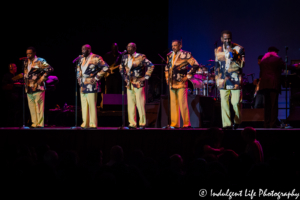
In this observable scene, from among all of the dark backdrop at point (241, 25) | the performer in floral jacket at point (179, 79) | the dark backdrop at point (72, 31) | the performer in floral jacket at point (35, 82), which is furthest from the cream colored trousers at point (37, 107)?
the dark backdrop at point (241, 25)

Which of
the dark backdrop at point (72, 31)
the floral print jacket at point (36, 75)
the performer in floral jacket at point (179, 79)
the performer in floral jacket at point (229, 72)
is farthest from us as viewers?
the dark backdrop at point (72, 31)

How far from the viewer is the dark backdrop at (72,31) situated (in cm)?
1123

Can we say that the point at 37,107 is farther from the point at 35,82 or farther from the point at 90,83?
the point at 90,83

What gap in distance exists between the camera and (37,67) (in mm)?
8031

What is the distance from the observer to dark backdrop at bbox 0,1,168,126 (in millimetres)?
11234

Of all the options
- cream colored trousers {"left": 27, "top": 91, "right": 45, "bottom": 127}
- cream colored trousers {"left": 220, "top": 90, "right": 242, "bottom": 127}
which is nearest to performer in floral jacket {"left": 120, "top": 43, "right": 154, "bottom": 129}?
cream colored trousers {"left": 220, "top": 90, "right": 242, "bottom": 127}

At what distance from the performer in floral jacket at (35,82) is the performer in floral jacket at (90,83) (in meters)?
0.93

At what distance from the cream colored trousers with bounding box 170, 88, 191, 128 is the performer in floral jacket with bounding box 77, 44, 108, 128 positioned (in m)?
1.58

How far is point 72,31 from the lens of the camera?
38.6ft

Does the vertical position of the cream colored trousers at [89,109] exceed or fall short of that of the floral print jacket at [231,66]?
it falls short

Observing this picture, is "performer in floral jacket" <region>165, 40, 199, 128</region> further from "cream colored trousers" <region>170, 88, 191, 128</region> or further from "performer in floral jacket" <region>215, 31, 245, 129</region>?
"performer in floral jacket" <region>215, 31, 245, 129</region>

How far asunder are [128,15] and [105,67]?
4924 mm

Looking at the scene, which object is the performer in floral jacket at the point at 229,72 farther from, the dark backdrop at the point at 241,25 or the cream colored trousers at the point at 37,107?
the dark backdrop at the point at 241,25
